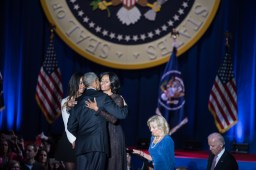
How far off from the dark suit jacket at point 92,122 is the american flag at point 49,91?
397 centimetres

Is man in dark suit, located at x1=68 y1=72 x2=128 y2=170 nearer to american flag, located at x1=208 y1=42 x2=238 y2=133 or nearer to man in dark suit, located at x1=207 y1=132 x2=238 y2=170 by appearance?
man in dark suit, located at x1=207 y1=132 x2=238 y2=170

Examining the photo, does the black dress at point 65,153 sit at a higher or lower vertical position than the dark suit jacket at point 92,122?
lower

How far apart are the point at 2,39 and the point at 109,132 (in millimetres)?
4834

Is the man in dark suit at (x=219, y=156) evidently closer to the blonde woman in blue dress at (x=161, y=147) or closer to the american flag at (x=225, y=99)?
the blonde woman in blue dress at (x=161, y=147)

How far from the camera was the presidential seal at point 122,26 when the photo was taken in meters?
9.05

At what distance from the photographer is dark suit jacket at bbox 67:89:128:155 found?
15.3 ft

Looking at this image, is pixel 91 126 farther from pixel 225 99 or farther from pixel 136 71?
pixel 136 71

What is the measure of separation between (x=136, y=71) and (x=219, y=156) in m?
3.93

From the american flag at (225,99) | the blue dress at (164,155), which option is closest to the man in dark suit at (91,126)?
the blue dress at (164,155)

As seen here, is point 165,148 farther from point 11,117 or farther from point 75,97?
point 11,117

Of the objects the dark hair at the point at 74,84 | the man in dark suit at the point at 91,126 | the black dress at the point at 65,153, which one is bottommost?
the black dress at the point at 65,153

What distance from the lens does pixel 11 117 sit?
29.7 feet

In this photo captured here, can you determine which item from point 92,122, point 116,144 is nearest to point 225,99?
point 116,144

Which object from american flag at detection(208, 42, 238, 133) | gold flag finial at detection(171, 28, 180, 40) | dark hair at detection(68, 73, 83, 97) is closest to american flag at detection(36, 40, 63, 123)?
gold flag finial at detection(171, 28, 180, 40)
